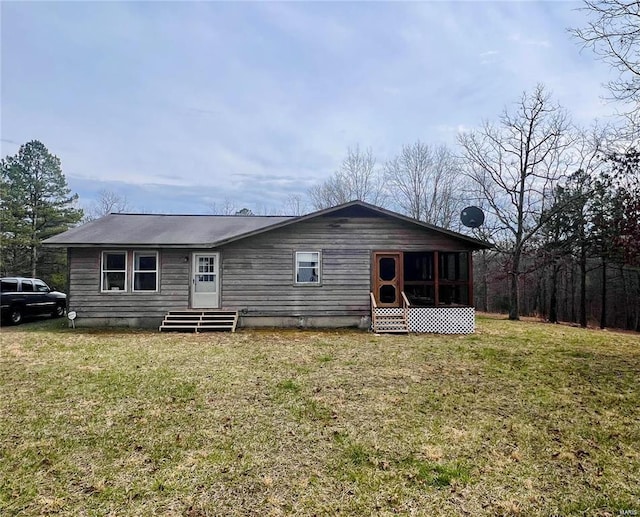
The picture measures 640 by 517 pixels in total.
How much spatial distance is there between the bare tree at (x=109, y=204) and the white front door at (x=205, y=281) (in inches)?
991

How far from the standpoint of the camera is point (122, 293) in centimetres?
1202

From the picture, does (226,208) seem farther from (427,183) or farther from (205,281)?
(205,281)

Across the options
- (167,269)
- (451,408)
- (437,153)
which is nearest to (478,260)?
(437,153)

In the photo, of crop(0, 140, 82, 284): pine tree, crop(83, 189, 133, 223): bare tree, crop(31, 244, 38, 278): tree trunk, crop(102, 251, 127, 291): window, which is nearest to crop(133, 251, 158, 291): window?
crop(102, 251, 127, 291): window

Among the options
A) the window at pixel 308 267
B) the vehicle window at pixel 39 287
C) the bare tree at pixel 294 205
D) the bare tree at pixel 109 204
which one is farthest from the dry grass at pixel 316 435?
the bare tree at pixel 109 204

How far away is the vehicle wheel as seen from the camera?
509 inches

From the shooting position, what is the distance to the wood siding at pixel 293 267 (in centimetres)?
1212

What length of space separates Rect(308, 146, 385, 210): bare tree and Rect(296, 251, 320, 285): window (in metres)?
18.2

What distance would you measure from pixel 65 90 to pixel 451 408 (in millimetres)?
15394

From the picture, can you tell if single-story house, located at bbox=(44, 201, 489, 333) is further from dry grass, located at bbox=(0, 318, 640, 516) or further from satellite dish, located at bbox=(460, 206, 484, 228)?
dry grass, located at bbox=(0, 318, 640, 516)

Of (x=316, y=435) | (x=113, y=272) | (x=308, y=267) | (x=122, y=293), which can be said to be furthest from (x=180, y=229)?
(x=316, y=435)

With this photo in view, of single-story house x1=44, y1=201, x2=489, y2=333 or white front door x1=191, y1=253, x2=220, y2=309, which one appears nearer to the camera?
single-story house x1=44, y1=201, x2=489, y2=333

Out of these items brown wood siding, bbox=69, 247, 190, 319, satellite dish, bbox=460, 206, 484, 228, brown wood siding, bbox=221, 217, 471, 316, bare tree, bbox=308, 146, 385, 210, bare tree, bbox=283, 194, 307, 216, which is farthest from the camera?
bare tree, bbox=283, 194, 307, 216

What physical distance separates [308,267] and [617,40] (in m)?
10.0
